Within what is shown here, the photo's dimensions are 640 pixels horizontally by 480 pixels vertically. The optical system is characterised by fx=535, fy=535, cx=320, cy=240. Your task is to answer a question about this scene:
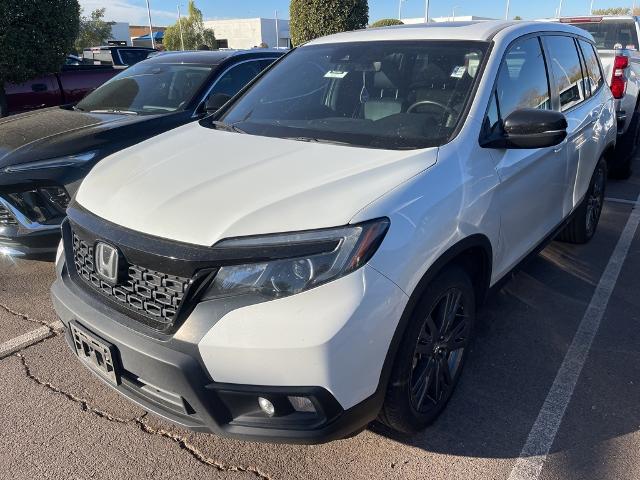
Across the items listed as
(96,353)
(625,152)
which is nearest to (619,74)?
(625,152)

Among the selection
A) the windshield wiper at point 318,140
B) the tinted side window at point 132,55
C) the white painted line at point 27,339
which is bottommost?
the white painted line at point 27,339

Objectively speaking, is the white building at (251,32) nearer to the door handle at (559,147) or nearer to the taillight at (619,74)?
the taillight at (619,74)

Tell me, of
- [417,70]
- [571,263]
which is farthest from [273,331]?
[571,263]

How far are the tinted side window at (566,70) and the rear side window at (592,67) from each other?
10.0 inches

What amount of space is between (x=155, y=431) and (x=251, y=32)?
5818 centimetres

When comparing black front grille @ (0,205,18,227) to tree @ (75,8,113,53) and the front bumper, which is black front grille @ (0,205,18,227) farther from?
tree @ (75,8,113,53)

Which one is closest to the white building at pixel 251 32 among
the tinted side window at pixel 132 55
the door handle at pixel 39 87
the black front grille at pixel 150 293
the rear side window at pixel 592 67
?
the tinted side window at pixel 132 55

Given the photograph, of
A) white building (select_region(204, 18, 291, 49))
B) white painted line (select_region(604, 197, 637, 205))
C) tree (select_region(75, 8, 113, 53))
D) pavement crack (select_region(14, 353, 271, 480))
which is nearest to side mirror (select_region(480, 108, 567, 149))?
pavement crack (select_region(14, 353, 271, 480))

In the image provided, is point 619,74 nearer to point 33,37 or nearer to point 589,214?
point 589,214

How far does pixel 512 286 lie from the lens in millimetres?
3947

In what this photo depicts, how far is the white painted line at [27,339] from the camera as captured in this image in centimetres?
322

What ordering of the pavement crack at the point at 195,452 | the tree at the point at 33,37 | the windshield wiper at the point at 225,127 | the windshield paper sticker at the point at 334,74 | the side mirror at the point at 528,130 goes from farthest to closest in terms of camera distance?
1. the tree at the point at 33,37
2. the windshield paper sticker at the point at 334,74
3. the windshield wiper at the point at 225,127
4. the side mirror at the point at 528,130
5. the pavement crack at the point at 195,452

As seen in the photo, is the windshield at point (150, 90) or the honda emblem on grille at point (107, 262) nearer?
the honda emblem on grille at point (107, 262)

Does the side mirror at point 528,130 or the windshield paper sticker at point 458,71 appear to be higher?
the windshield paper sticker at point 458,71
